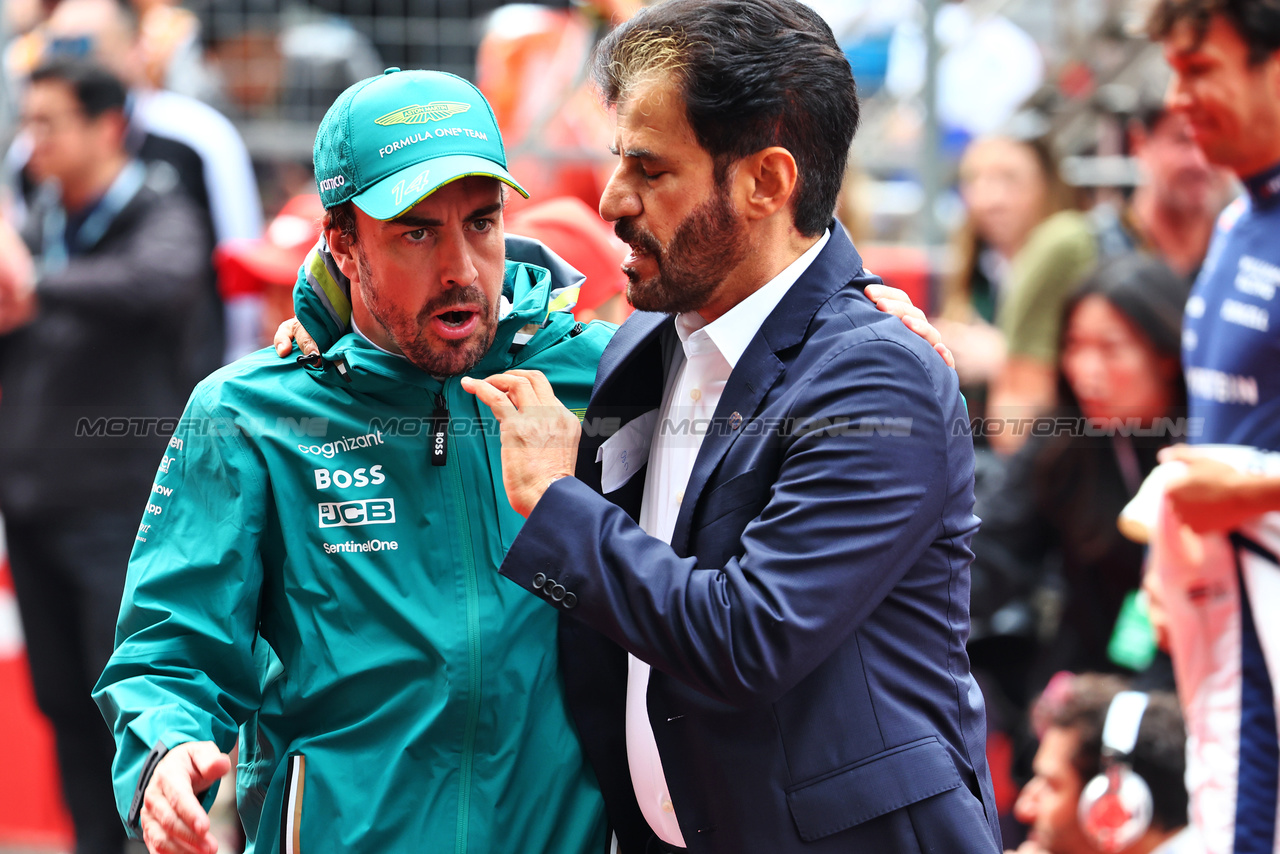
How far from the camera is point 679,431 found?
2498mm

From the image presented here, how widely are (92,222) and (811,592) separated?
440cm

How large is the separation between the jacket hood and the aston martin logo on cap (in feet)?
1.01

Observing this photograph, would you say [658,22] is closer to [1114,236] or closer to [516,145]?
[516,145]

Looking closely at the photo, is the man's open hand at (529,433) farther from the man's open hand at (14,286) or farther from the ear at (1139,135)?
the ear at (1139,135)

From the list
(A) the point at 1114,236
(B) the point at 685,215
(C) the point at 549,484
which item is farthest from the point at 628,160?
(A) the point at 1114,236

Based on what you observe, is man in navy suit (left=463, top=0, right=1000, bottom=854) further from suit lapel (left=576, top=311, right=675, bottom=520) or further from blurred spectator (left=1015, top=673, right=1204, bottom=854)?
blurred spectator (left=1015, top=673, right=1204, bottom=854)

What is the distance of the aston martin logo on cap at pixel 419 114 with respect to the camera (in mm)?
2443

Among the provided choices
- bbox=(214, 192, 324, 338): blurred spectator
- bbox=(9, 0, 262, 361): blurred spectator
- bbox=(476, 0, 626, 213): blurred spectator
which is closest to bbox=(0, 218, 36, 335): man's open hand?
bbox=(9, 0, 262, 361): blurred spectator

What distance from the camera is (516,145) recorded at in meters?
6.14

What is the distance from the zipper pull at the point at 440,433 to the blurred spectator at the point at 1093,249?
346cm

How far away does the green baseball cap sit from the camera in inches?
94.3

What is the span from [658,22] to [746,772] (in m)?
1.21

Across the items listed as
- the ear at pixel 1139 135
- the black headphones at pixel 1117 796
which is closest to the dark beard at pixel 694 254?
the black headphones at pixel 1117 796

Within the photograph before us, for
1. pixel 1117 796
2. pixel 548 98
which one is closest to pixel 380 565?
pixel 1117 796
